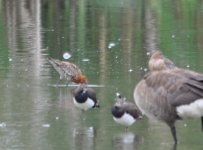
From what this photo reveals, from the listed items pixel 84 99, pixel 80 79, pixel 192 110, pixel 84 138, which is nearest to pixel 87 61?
pixel 80 79

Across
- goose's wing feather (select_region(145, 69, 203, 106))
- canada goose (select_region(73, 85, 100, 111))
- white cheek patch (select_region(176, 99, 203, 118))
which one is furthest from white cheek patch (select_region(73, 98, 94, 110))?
white cheek patch (select_region(176, 99, 203, 118))

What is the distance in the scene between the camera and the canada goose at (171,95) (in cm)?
888

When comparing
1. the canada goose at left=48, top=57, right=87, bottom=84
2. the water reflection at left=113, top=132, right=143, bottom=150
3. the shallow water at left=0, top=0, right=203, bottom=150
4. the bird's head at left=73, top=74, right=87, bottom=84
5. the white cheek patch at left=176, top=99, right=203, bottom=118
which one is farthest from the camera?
the canada goose at left=48, top=57, right=87, bottom=84

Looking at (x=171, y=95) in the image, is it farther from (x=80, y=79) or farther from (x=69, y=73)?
(x=69, y=73)

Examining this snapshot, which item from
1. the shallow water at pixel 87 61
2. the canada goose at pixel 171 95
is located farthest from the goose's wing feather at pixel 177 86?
the shallow water at pixel 87 61

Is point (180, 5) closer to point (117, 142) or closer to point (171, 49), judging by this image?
point (171, 49)

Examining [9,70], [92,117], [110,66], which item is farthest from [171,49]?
[92,117]

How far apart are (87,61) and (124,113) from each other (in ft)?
21.1

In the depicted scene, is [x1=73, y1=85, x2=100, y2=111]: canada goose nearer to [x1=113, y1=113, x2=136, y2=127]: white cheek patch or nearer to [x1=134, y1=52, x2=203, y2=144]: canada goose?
[x1=113, y1=113, x2=136, y2=127]: white cheek patch

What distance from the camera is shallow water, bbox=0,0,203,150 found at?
10047 millimetres

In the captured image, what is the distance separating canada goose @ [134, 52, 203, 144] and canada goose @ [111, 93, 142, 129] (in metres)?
0.88

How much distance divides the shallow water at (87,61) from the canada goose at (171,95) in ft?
1.64

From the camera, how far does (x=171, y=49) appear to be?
18.4 meters

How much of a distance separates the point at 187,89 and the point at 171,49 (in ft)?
31.1
